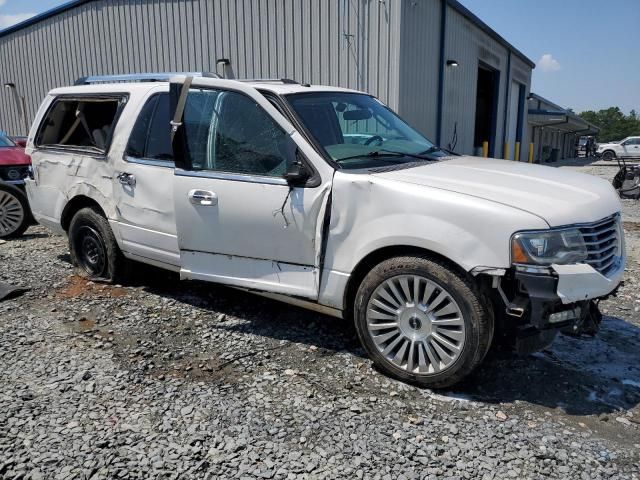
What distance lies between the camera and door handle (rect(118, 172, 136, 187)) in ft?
15.5

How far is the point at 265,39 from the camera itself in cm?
1297

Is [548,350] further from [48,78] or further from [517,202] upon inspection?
[48,78]

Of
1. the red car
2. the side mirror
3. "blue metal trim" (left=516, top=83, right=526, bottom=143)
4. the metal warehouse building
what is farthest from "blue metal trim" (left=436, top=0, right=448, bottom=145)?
"blue metal trim" (left=516, top=83, right=526, bottom=143)

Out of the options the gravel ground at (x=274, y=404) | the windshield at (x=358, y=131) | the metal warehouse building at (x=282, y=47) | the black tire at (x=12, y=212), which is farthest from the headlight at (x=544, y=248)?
the metal warehouse building at (x=282, y=47)

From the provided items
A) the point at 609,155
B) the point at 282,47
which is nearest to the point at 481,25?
the point at 282,47

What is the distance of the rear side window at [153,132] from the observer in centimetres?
461

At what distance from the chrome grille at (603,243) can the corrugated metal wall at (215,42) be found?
343 inches

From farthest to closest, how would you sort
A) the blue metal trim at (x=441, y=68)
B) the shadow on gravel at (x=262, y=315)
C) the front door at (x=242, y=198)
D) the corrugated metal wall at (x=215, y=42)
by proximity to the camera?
the blue metal trim at (x=441, y=68) < the corrugated metal wall at (x=215, y=42) < the shadow on gravel at (x=262, y=315) < the front door at (x=242, y=198)

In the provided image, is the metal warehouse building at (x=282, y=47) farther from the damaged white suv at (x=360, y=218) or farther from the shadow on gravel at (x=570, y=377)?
the shadow on gravel at (x=570, y=377)

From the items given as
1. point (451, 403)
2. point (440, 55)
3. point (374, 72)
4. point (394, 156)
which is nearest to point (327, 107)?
point (394, 156)

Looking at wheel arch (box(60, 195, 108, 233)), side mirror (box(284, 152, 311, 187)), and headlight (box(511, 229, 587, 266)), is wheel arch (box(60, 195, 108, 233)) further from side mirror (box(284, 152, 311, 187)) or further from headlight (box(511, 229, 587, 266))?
Answer: headlight (box(511, 229, 587, 266))

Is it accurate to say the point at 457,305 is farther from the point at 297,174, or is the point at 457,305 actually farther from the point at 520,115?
the point at 520,115

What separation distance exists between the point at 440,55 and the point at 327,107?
11.0 m

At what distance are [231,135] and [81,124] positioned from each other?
90.2 inches
